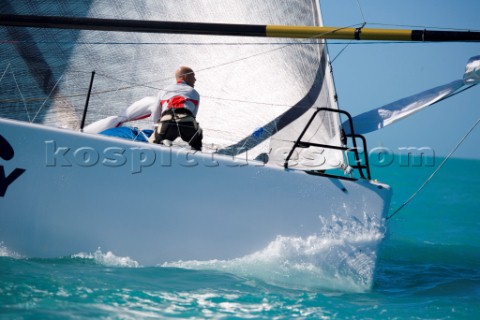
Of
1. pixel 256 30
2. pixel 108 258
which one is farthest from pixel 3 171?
pixel 256 30

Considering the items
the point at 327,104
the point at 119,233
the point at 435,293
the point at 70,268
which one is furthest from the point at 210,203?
the point at 435,293

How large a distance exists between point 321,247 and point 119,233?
5.33ft

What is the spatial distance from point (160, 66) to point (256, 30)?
1.99 meters

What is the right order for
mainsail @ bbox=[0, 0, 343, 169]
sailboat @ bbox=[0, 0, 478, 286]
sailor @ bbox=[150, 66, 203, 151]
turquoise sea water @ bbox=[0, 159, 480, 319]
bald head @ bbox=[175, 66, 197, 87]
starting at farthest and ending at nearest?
mainsail @ bbox=[0, 0, 343, 169] → bald head @ bbox=[175, 66, 197, 87] → sailor @ bbox=[150, 66, 203, 151] → sailboat @ bbox=[0, 0, 478, 286] → turquoise sea water @ bbox=[0, 159, 480, 319]

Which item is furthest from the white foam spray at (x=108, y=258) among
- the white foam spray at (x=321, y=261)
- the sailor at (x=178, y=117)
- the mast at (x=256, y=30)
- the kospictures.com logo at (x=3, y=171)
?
the mast at (x=256, y=30)

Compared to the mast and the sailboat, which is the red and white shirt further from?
the mast

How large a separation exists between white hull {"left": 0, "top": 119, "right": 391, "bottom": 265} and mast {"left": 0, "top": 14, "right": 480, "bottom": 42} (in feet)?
3.28

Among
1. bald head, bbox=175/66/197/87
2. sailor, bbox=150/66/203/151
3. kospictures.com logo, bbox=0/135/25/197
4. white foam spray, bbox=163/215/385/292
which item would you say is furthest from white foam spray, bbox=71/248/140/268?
bald head, bbox=175/66/197/87

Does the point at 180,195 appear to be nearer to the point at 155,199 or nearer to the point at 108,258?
the point at 155,199

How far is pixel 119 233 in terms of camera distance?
557 centimetres

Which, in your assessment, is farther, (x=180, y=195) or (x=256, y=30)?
(x=256, y=30)

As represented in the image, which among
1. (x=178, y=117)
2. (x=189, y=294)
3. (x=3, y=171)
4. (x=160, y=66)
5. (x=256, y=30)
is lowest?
(x=189, y=294)

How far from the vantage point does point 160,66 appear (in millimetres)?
7480

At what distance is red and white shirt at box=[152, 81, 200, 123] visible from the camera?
5965 millimetres
